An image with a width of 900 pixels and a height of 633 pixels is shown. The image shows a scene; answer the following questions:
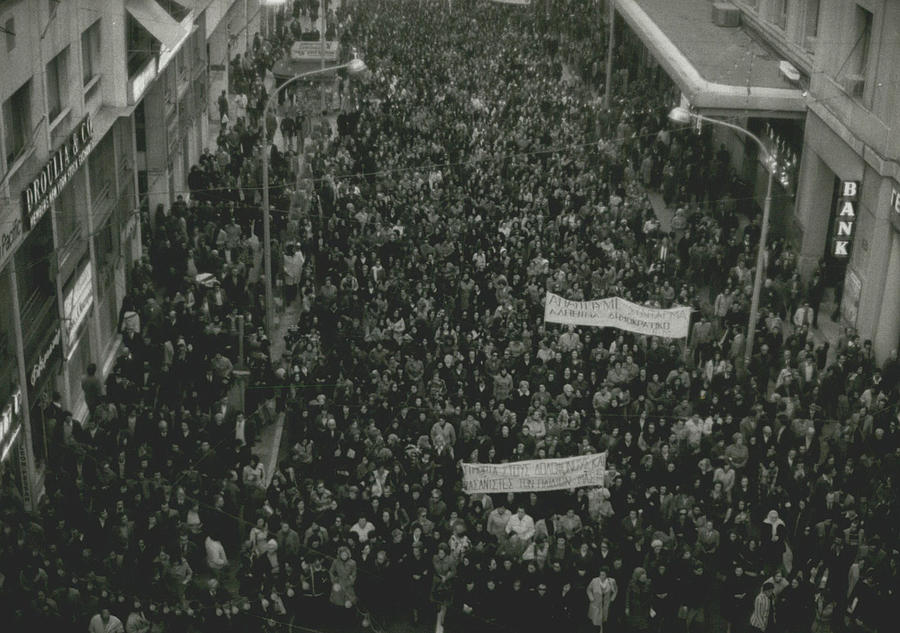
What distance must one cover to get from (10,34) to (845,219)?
60.3 feet

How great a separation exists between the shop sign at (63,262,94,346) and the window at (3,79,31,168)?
12.3 feet

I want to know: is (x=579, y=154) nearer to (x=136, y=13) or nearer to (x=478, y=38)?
(x=136, y=13)

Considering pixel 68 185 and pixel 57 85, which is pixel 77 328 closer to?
pixel 68 185

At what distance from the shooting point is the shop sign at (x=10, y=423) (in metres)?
22.7

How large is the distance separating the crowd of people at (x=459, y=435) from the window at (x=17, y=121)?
14.2 feet

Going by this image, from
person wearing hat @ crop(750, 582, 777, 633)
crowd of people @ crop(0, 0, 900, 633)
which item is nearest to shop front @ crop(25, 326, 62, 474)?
crowd of people @ crop(0, 0, 900, 633)

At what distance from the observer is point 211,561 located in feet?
69.1

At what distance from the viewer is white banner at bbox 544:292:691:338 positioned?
26812 millimetres

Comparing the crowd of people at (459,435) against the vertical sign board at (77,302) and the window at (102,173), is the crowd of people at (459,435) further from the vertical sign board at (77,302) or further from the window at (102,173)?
the window at (102,173)

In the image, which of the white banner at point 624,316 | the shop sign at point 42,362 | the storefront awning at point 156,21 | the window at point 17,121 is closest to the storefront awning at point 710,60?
the white banner at point 624,316

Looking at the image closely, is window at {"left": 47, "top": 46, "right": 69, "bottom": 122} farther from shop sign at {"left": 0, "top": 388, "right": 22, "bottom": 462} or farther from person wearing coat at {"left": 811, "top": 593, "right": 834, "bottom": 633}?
person wearing coat at {"left": 811, "top": 593, "right": 834, "bottom": 633}

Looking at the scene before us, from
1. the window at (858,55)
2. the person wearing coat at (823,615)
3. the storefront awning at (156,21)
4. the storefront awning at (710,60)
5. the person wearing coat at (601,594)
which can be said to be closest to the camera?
the person wearing coat at (601,594)

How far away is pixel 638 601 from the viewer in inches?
796

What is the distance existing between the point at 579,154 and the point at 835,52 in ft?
31.7
